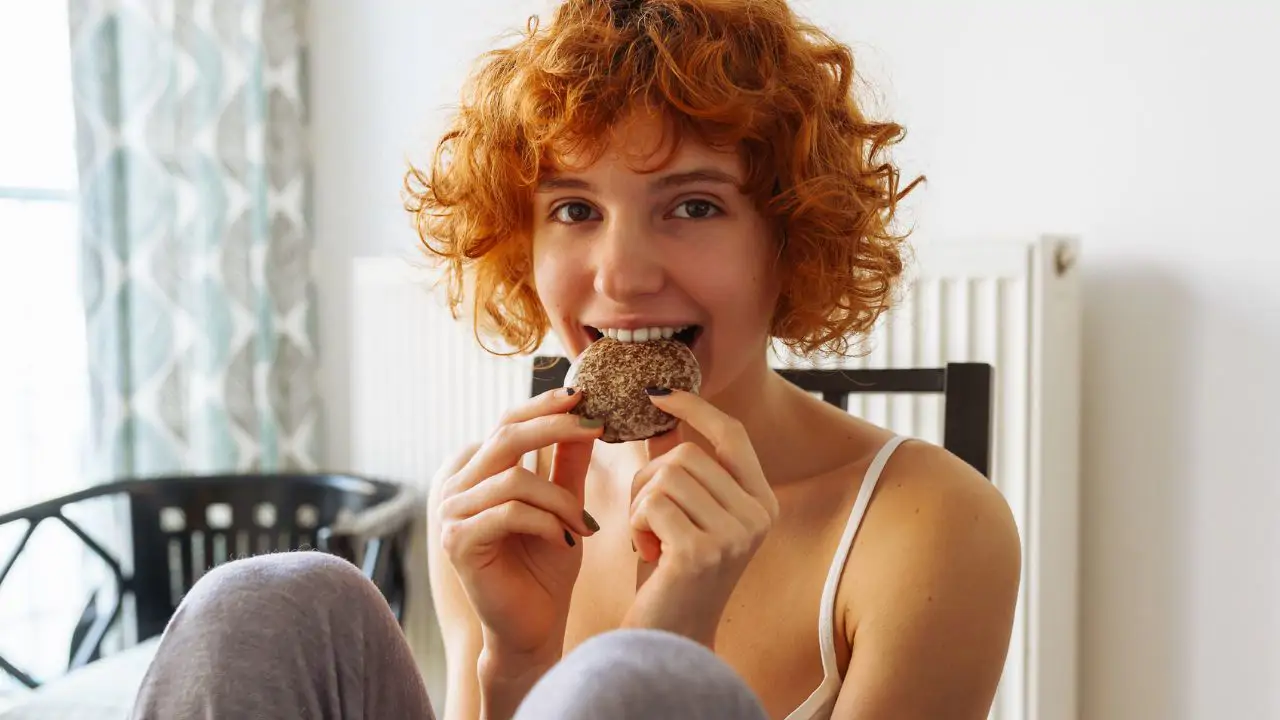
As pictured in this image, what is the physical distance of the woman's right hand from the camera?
80cm

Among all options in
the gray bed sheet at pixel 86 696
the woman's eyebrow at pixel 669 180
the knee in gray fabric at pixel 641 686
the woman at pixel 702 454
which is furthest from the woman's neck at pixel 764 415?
the gray bed sheet at pixel 86 696

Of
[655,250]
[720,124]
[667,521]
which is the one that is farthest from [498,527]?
[720,124]

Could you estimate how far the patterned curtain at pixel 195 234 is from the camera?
2104 millimetres

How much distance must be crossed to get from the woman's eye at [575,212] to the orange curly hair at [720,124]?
35 mm

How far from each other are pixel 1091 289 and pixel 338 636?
3.96ft

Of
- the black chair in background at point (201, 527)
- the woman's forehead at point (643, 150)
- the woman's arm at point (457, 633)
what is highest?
the woman's forehead at point (643, 150)

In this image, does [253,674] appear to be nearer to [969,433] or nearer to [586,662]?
[586,662]

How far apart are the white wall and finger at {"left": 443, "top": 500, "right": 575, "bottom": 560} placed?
871 mm

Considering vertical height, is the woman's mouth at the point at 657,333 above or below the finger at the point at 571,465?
above

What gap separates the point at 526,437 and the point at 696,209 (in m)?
0.23

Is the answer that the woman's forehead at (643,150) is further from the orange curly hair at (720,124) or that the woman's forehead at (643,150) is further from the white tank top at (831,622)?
the white tank top at (831,622)

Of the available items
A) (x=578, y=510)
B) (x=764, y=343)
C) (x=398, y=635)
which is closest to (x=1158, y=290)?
(x=764, y=343)

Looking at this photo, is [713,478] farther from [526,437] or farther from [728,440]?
[526,437]

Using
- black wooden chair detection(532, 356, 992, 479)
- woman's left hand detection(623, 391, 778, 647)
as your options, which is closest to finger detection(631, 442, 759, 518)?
woman's left hand detection(623, 391, 778, 647)
